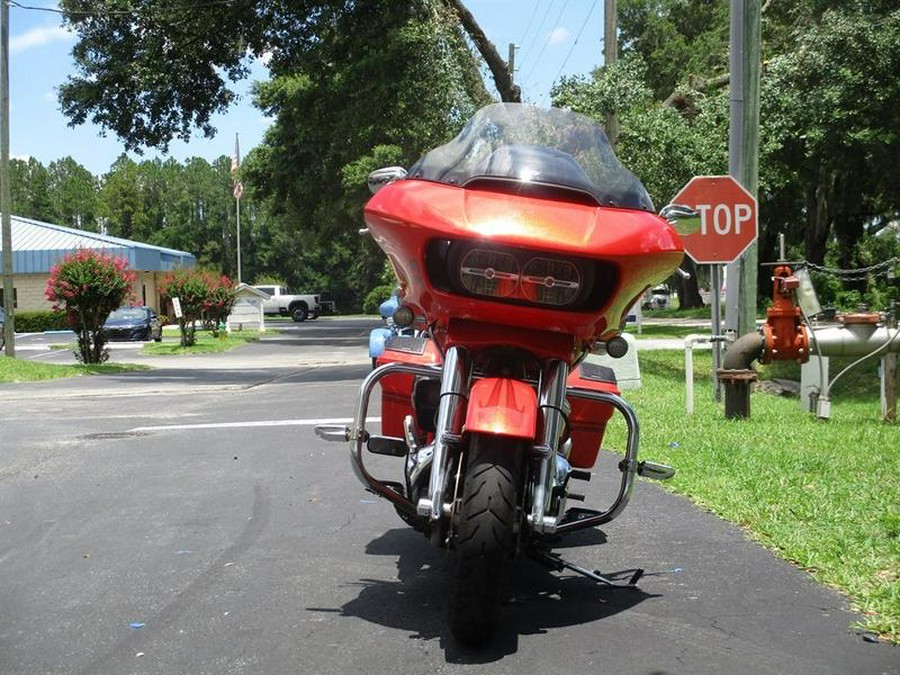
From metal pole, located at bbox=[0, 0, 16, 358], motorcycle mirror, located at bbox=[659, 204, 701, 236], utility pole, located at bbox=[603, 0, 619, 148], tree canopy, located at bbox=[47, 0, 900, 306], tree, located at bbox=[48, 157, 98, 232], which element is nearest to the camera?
motorcycle mirror, located at bbox=[659, 204, 701, 236]

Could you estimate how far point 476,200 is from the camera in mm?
4508

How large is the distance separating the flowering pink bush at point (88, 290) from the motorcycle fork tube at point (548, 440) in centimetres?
2098

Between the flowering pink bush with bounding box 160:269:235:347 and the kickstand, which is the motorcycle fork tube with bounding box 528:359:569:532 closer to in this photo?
the kickstand

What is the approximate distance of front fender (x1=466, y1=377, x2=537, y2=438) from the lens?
13.9ft

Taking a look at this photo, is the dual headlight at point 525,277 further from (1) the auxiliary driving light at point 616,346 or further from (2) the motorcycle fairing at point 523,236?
(1) the auxiliary driving light at point 616,346

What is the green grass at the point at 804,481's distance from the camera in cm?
536

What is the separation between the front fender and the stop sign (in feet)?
24.7

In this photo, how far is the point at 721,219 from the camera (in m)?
11.6

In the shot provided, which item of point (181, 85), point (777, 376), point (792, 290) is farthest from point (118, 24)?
point (792, 290)

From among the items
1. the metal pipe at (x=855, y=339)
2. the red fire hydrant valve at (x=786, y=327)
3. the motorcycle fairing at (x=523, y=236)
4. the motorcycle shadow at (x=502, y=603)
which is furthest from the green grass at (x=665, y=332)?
the motorcycle fairing at (x=523, y=236)

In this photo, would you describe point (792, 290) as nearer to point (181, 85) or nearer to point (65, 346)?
point (181, 85)

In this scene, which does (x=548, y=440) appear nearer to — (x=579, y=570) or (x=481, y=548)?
(x=481, y=548)

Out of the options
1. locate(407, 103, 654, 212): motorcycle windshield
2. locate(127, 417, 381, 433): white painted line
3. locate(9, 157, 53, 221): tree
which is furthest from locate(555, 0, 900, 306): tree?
locate(9, 157, 53, 221): tree

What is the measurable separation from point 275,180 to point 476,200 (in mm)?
37141
